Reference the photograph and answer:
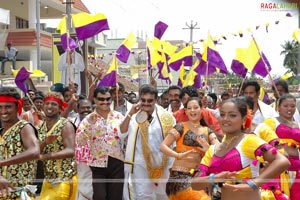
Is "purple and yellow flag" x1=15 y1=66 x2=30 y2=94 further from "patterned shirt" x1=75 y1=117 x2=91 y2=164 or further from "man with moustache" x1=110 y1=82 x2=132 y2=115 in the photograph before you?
"patterned shirt" x1=75 y1=117 x2=91 y2=164

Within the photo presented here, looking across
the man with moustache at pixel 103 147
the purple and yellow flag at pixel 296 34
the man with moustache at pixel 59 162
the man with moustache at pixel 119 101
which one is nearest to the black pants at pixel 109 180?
the man with moustache at pixel 103 147

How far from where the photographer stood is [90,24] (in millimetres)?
9648

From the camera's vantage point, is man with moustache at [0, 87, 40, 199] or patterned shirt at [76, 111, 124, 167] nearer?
man with moustache at [0, 87, 40, 199]

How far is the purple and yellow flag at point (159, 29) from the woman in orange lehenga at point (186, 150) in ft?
18.1

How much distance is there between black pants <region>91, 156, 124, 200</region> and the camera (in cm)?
720

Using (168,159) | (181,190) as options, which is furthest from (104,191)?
(181,190)

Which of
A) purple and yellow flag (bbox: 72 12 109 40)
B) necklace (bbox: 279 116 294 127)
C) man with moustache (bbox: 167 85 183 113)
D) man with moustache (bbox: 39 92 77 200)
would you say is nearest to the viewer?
man with moustache (bbox: 39 92 77 200)

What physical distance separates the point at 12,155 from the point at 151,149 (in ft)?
8.17

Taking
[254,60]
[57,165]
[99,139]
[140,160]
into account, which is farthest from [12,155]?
[254,60]

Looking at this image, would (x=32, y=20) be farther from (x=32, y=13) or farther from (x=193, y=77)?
(x=193, y=77)

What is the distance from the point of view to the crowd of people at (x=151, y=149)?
4.40 meters

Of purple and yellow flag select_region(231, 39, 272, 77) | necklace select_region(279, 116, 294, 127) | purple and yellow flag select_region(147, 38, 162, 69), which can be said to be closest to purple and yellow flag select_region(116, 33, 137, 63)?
purple and yellow flag select_region(147, 38, 162, 69)

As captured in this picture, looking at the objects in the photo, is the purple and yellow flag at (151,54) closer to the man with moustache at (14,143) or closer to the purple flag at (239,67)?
the purple flag at (239,67)

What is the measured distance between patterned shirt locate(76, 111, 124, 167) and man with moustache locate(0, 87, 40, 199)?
202cm
